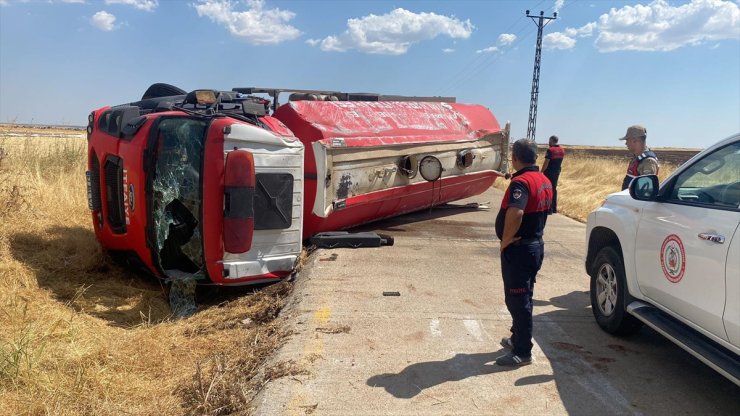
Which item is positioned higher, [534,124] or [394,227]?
[534,124]

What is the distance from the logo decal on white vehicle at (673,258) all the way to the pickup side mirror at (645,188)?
47 cm

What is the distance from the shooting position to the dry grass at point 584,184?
13602 millimetres

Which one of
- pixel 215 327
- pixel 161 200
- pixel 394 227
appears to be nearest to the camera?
pixel 215 327

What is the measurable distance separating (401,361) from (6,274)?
14.6 feet

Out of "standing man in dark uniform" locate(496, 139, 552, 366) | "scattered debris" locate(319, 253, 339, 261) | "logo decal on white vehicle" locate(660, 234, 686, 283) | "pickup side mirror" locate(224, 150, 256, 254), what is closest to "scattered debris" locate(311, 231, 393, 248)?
"scattered debris" locate(319, 253, 339, 261)

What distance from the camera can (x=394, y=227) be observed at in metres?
9.72

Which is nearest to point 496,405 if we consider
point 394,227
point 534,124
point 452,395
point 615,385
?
point 452,395

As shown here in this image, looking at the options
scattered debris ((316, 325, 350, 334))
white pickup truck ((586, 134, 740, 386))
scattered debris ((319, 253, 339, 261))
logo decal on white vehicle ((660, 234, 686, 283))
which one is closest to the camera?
white pickup truck ((586, 134, 740, 386))

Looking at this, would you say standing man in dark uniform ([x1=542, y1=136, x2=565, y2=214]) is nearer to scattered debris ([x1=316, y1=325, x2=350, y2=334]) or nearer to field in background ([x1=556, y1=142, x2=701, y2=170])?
scattered debris ([x1=316, y1=325, x2=350, y2=334])

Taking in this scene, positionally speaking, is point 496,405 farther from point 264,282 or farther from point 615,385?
point 264,282

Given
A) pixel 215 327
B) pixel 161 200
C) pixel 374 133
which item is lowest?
pixel 215 327

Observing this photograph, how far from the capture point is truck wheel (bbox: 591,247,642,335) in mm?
4785

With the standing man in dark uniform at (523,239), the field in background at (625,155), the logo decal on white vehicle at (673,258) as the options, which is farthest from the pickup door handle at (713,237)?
the field in background at (625,155)

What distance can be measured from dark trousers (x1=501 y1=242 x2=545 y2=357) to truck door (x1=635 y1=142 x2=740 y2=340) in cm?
88
